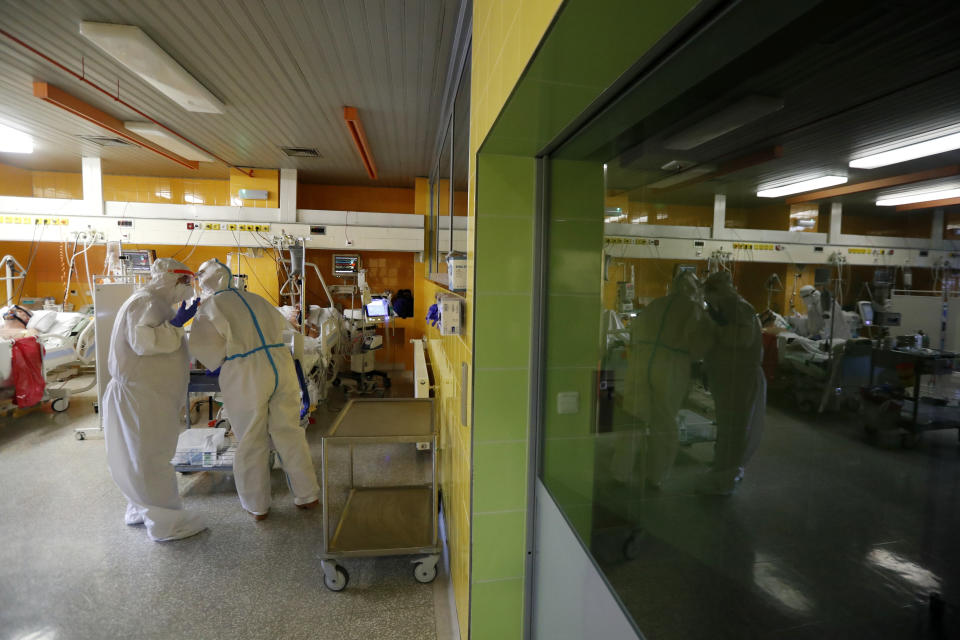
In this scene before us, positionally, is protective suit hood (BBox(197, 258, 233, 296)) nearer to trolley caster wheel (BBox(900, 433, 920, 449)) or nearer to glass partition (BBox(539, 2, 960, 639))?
glass partition (BBox(539, 2, 960, 639))

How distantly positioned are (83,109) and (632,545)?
530 cm

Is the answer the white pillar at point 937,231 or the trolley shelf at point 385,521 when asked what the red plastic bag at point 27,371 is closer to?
the trolley shelf at point 385,521

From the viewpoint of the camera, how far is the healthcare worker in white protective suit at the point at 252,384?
2.90 m

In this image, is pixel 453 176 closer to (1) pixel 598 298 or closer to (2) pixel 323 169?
(1) pixel 598 298

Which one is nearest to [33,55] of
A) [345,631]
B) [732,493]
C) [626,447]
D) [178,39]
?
[178,39]

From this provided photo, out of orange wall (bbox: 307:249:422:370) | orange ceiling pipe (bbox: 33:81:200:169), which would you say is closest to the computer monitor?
orange wall (bbox: 307:249:422:370)

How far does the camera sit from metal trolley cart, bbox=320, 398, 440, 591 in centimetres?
225

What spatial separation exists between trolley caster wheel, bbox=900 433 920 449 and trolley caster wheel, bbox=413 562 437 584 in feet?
7.82

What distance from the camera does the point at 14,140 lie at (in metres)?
4.95

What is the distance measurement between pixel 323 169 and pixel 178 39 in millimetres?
3337

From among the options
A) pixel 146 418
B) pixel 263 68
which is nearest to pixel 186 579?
pixel 146 418

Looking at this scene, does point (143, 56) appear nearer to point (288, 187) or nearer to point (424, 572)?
point (288, 187)

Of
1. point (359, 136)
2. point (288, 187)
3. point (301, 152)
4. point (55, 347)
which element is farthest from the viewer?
point (288, 187)

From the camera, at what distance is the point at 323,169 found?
6.04 meters
